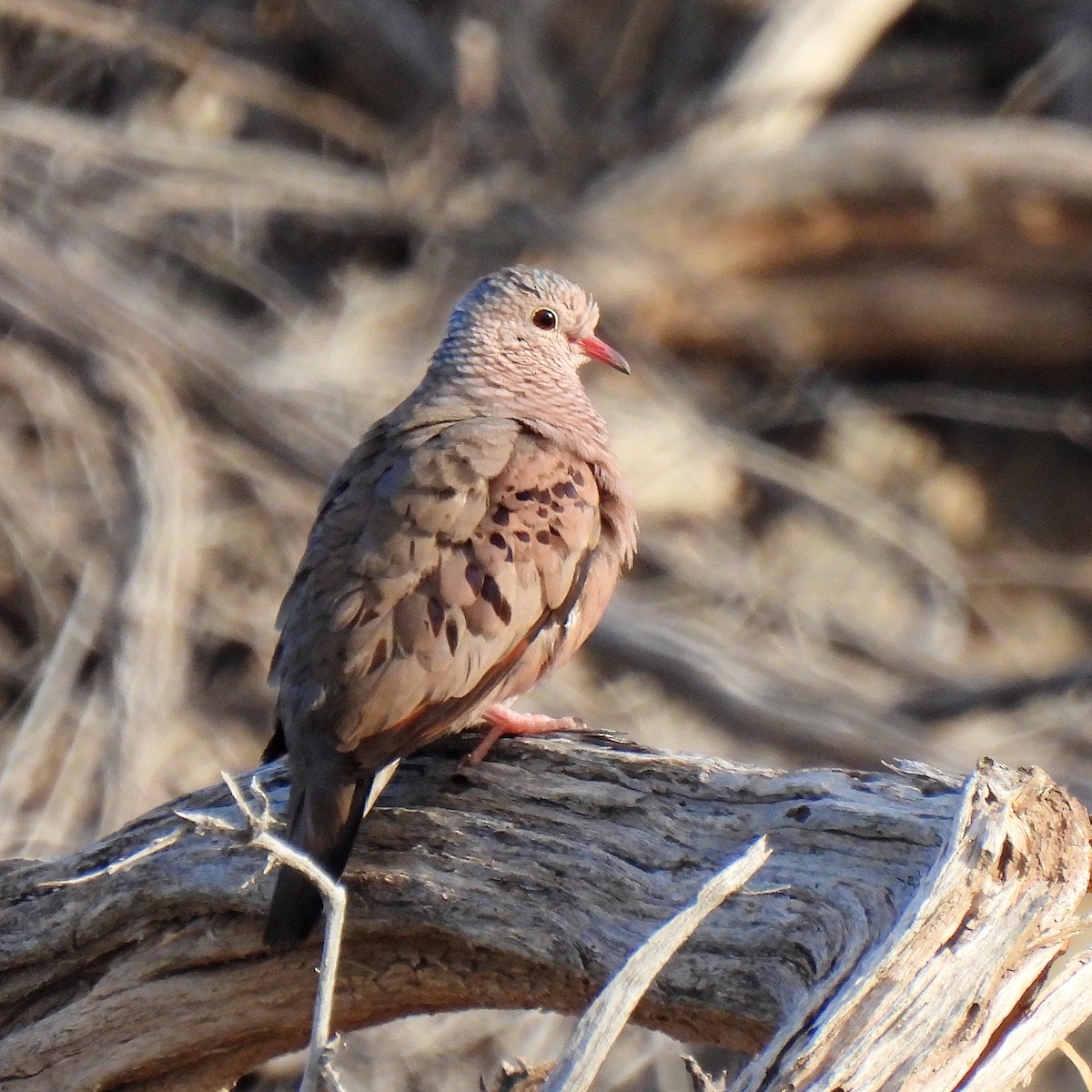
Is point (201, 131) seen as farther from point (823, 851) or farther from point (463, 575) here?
point (823, 851)

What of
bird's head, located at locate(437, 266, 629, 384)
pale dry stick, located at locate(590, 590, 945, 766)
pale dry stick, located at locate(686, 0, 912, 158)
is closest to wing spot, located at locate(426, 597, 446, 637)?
bird's head, located at locate(437, 266, 629, 384)

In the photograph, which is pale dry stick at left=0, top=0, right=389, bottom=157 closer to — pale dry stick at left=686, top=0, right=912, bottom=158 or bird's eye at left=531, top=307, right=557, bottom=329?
pale dry stick at left=686, top=0, right=912, bottom=158

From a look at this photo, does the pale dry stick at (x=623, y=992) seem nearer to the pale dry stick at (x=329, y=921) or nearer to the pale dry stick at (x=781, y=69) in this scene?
the pale dry stick at (x=329, y=921)

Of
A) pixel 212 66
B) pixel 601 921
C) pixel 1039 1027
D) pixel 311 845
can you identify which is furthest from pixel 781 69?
pixel 1039 1027

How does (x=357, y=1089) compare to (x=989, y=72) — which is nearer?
(x=357, y=1089)

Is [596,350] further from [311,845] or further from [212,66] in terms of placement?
[212,66]

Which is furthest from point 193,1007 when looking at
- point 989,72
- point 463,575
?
point 989,72
